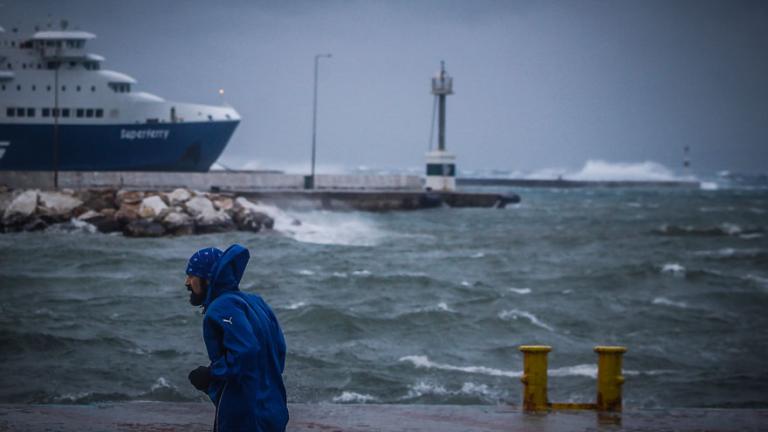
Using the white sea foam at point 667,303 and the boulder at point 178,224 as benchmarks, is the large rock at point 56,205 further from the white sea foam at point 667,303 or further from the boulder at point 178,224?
the white sea foam at point 667,303

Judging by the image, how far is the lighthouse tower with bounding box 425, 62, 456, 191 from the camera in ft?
194

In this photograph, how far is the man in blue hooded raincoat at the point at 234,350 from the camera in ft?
14.4

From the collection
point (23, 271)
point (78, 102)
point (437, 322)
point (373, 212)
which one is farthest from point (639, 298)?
point (78, 102)

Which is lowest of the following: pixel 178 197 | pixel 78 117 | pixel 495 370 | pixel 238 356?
pixel 495 370

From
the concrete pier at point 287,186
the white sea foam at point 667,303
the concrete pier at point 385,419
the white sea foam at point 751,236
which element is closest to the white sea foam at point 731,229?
the white sea foam at point 751,236

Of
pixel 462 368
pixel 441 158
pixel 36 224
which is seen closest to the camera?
pixel 462 368

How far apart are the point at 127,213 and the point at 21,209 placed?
336cm

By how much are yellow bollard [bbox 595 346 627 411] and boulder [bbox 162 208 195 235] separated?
25.6m

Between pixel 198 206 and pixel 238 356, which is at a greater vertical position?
pixel 238 356

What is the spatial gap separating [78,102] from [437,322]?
127ft

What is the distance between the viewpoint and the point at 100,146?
51.5m

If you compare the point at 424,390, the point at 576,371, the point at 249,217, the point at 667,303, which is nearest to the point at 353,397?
the point at 424,390

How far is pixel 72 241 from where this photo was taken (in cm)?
2917

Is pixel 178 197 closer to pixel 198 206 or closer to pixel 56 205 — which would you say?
pixel 198 206
